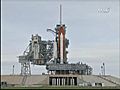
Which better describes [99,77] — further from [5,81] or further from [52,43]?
[5,81]

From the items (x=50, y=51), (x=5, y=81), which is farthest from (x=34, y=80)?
(x=50, y=51)

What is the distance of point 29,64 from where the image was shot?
164 meters

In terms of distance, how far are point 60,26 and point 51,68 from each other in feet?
57.8

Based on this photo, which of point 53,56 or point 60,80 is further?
point 53,56

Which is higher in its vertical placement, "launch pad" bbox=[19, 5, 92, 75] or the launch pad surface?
"launch pad" bbox=[19, 5, 92, 75]

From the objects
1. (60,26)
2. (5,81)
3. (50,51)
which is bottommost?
(5,81)

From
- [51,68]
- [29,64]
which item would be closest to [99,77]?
[51,68]

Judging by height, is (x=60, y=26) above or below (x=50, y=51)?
above

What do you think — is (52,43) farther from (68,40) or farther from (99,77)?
(99,77)

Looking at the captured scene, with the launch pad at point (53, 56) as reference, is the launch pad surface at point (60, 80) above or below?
below

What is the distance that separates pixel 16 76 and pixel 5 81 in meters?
8.69

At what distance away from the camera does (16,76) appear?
155 meters

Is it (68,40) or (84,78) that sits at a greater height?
(68,40)

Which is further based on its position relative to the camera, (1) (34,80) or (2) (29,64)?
(2) (29,64)
